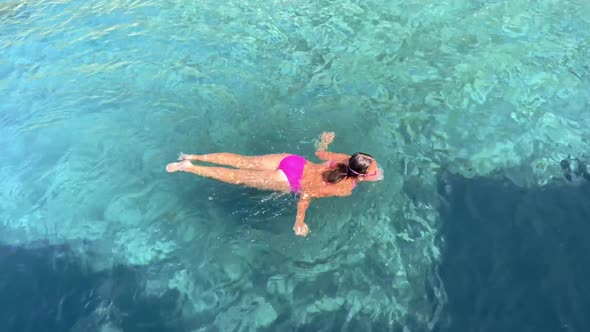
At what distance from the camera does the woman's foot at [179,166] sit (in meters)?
7.59

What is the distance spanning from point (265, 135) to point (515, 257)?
5014 mm

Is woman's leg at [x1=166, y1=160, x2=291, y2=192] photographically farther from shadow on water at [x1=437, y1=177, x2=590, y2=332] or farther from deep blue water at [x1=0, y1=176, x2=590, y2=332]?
shadow on water at [x1=437, y1=177, x2=590, y2=332]

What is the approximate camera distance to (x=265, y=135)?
28.1 feet

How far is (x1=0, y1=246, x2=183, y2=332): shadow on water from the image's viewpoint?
6.36m

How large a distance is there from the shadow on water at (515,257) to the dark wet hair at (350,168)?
2.03 m

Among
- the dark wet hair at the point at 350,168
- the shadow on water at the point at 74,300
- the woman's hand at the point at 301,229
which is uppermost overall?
the dark wet hair at the point at 350,168

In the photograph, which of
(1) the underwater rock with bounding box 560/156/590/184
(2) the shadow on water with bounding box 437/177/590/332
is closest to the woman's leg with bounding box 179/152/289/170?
(2) the shadow on water with bounding box 437/177/590/332

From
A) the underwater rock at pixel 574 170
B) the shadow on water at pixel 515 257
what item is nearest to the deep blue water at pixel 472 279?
the shadow on water at pixel 515 257

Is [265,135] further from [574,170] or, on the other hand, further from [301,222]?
[574,170]

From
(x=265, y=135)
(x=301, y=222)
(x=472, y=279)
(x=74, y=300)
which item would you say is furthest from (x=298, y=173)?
(x=74, y=300)

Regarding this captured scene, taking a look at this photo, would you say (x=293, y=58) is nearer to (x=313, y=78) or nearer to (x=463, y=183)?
(x=313, y=78)

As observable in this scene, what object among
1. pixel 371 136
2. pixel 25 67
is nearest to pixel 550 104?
pixel 371 136

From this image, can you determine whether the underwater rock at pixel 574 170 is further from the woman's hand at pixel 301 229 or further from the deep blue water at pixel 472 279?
the woman's hand at pixel 301 229

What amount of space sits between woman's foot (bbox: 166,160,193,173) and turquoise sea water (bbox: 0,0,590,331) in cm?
42
